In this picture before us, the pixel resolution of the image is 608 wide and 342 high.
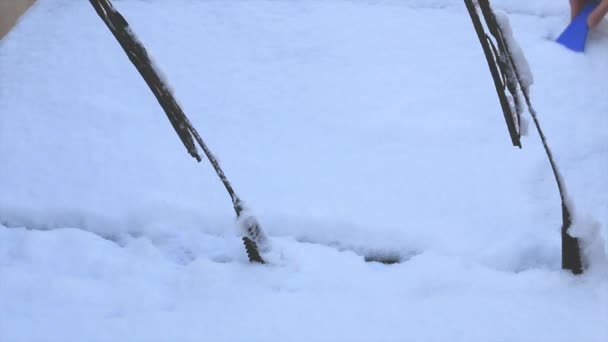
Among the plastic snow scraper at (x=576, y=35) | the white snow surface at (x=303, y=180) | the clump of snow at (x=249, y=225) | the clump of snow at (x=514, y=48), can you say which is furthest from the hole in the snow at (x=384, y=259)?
the plastic snow scraper at (x=576, y=35)

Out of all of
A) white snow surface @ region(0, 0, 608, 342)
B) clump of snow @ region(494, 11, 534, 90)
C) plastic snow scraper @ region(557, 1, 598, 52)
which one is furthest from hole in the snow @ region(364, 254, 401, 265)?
plastic snow scraper @ region(557, 1, 598, 52)

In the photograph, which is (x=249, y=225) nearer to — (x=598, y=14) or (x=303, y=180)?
(x=303, y=180)

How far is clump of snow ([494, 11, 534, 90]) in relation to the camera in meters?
0.94

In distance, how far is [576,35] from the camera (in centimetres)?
169

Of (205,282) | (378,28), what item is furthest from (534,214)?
(378,28)

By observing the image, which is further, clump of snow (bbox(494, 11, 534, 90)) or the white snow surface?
the white snow surface

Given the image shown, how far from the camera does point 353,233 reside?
50.0 inches

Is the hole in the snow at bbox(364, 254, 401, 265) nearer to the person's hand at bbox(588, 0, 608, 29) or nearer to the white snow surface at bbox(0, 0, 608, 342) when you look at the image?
the white snow surface at bbox(0, 0, 608, 342)

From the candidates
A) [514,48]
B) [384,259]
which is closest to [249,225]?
[384,259]

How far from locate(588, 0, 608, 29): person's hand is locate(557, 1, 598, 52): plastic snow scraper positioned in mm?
18

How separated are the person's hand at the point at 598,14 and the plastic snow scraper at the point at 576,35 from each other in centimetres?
2

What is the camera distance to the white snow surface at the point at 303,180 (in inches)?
41.7

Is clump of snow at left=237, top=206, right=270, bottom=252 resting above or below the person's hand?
below

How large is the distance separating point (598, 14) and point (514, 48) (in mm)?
935
